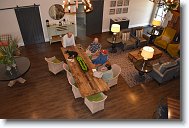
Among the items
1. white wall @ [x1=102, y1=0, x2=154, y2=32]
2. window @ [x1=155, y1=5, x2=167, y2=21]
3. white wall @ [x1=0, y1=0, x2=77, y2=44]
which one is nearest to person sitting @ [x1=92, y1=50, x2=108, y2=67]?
white wall @ [x1=0, y1=0, x2=77, y2=44]

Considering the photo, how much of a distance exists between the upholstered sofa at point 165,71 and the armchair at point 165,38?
2.48m

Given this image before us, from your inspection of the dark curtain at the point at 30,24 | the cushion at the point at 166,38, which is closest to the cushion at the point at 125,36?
the cushion at the point at 166,38

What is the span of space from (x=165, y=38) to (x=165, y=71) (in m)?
3.39

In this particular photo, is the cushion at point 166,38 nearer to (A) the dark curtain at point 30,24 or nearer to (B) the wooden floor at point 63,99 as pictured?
(B) the wooden floor at point 63,99

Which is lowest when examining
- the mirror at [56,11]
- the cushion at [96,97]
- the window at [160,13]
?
the cushion at [96,97]

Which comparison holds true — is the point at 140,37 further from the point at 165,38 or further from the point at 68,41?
the point at 68,41

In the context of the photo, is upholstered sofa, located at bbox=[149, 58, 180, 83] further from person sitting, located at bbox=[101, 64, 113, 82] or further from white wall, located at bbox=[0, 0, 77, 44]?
white wall, located at bbox=[0, 0, 77, 44]

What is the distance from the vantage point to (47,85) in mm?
7797

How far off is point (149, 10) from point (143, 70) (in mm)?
6933

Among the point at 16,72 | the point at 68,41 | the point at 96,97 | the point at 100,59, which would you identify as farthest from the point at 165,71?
the point at 16,72

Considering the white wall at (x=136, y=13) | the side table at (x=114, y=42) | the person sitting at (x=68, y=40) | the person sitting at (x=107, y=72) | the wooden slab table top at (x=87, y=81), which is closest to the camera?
the wooden slab table top at (x=87, y=81)

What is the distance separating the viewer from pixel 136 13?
12438 millimetres

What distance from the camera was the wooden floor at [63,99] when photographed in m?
6.53

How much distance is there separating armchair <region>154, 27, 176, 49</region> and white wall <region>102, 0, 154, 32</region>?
2938 millimetres
